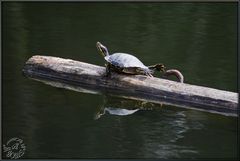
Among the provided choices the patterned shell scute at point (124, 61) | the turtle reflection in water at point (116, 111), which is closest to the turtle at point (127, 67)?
the patterned shell scute at point (124, 61)

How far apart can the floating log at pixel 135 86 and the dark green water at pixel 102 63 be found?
0.34 ft

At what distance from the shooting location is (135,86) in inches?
262

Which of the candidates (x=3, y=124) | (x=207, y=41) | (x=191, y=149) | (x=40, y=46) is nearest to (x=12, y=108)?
(x=3, y=124)

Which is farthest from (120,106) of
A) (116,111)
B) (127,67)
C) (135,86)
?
(127,67)

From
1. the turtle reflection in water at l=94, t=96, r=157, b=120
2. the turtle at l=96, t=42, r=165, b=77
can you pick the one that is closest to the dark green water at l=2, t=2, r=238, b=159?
the turtle reflection in water at l=94, t=96, r=157, b=120

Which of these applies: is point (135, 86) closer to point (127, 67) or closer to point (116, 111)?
point (127, 67)

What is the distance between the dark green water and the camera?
5414 millimetres

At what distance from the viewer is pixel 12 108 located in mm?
6363

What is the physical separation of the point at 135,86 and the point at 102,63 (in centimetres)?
168

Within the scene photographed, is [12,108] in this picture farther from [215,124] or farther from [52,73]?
[215,124]

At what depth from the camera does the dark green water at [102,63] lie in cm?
541

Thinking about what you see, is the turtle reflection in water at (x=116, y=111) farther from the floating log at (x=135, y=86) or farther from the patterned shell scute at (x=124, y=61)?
the patterned shell scute at (x=124, y=61)

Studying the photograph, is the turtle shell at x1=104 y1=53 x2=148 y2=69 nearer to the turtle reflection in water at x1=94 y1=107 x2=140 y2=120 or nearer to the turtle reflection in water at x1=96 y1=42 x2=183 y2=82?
the turtle reflection in water at x1=96 y1=42 x2=183 y2=82

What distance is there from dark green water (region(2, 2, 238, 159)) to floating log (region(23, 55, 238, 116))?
4.0 inches
